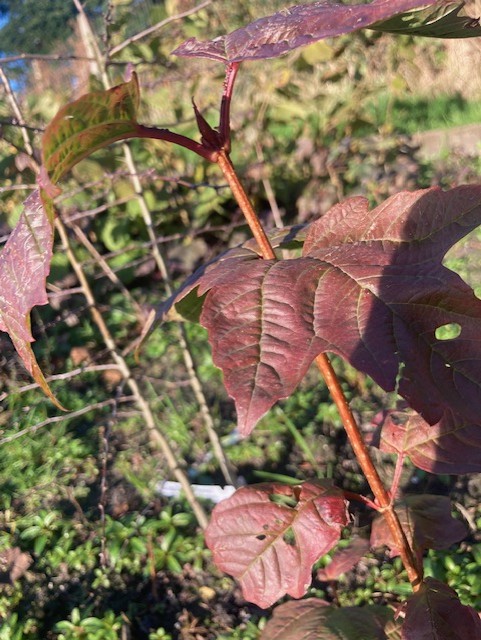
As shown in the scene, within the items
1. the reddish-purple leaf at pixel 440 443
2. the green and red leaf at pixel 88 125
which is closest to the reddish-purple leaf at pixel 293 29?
the green and red leaf at pixel 88 125

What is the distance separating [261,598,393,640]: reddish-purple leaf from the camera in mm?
1140

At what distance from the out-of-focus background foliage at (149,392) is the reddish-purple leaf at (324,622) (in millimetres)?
550

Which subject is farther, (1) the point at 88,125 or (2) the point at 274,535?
(2) the point at 274,535

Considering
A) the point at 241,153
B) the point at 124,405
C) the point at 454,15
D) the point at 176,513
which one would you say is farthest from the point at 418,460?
the point at 241,153

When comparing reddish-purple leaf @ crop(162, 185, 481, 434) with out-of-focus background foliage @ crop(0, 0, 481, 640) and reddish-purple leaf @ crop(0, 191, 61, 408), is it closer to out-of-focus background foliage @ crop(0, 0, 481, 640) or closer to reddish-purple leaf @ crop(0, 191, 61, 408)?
reddish-purple leaf @ crop(0, 191, 61, 408)

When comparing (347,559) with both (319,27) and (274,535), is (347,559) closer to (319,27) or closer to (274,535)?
(274,535)

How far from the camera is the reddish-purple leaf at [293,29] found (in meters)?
0.57

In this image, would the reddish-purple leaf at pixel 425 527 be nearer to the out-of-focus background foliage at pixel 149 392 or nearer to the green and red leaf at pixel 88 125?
the out-of-focus background foliage at pixel 149 392

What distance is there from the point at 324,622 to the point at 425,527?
281mm

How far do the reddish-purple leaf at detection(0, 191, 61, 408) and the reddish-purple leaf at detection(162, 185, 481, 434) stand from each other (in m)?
0.20

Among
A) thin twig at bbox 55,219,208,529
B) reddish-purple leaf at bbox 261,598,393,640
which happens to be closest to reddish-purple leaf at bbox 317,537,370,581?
reddish-purple leaf at bbox 261,598,393,640

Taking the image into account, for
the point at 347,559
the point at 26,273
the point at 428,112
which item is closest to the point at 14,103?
the point at 26,273

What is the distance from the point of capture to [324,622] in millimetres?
1191

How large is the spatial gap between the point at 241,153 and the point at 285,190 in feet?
1.72
